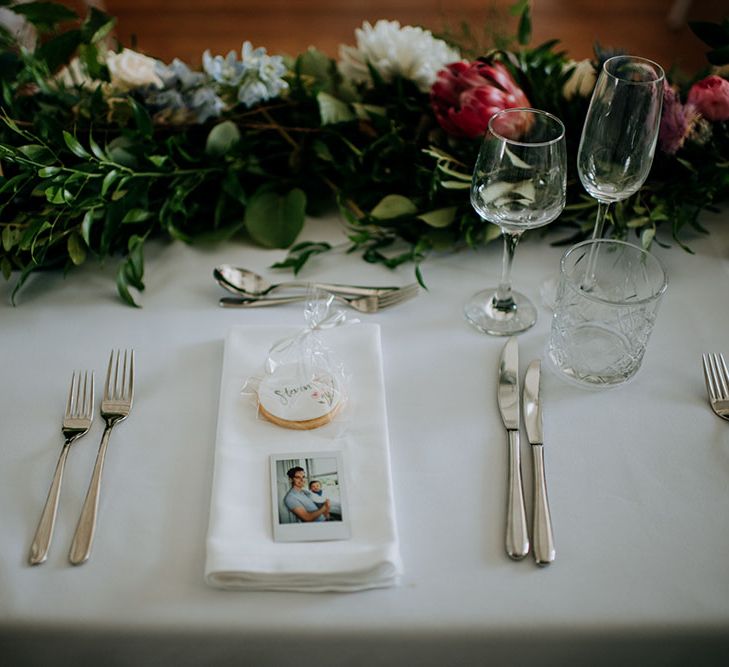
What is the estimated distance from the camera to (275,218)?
1301 mm

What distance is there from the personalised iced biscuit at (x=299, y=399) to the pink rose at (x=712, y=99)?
76cm

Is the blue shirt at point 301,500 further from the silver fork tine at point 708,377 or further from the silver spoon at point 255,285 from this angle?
the silver fork tine at point 708,377

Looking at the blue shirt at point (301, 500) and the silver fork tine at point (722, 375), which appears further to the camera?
the silver fork tine at point (722, 375)

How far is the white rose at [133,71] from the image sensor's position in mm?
1282

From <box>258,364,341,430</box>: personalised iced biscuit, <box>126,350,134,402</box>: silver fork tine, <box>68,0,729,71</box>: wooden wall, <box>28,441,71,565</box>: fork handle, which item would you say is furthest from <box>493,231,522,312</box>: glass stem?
<box>68,0,729,71</box>: wooden wall

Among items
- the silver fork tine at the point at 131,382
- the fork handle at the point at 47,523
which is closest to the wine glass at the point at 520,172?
the silver fork tine at the point at 131,382

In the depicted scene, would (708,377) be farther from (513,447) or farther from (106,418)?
(106,418)

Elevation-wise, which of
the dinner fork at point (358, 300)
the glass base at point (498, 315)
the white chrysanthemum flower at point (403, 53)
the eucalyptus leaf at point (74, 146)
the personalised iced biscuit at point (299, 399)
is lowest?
the personalised iced biscuit at point (299, 399)

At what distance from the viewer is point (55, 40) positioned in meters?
1.38

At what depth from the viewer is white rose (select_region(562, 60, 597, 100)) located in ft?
4.29

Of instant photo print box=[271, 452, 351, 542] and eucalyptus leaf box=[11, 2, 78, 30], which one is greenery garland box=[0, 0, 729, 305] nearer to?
eucalyptus leaf box=[11, 2, 78, 30]

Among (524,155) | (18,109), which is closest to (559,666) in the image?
(524,155)

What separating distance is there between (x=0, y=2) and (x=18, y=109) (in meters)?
0.19

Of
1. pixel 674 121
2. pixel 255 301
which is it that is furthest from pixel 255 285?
Answer: pixel 674 121
